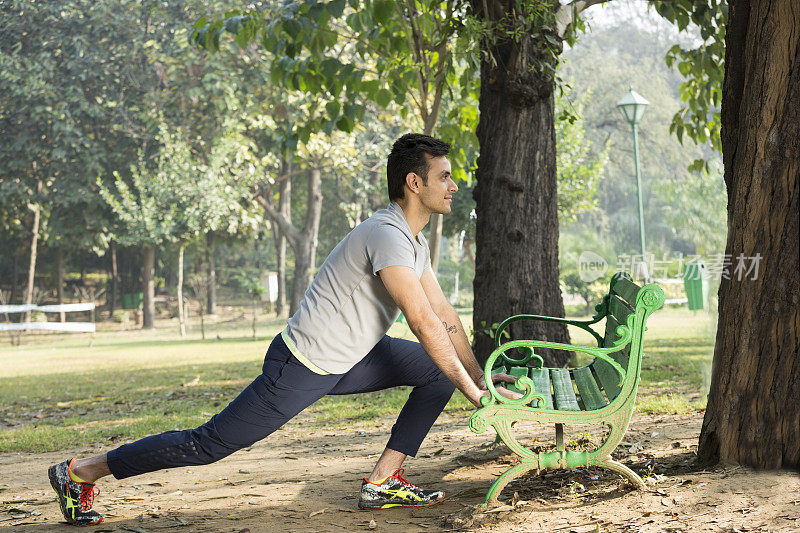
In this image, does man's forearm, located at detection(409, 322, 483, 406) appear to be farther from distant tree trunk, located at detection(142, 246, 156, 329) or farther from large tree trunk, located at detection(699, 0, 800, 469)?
distant tree trunk, located at detection(142, 246, 156, 329)

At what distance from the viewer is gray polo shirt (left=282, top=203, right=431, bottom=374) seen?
3.58 m

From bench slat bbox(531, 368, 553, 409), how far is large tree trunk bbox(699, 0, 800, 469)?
2.51ft

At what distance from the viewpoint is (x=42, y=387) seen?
1139 cm

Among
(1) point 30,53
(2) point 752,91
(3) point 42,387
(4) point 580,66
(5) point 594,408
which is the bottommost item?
(3) point 42,387

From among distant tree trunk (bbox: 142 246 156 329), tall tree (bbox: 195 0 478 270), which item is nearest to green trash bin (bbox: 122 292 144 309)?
distant tree trunk (bbox: 142 246 156 329)

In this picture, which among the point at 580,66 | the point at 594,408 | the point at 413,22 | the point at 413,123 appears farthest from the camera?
the point at 580,66

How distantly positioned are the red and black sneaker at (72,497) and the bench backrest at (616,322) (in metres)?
2.48

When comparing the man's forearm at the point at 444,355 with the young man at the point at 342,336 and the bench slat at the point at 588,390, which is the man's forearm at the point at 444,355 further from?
the bench slat at the point at 588,390

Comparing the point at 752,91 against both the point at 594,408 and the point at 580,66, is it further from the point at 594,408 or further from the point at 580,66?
the point at 580,66

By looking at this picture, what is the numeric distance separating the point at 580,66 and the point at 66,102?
56.0 metres

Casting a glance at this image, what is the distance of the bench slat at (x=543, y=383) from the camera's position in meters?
A: 3.76

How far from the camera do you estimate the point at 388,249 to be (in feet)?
11.3

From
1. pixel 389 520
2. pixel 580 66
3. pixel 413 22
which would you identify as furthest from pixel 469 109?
pixel 580 66

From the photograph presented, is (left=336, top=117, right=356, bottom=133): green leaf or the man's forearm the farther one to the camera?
(left=336, top=117, right=356, bottom=133): green leaf
